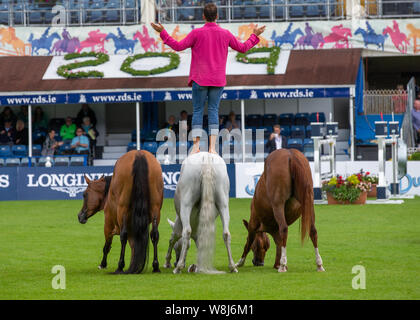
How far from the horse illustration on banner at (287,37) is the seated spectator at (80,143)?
9084 mm

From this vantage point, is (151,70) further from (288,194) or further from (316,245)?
(316,245)

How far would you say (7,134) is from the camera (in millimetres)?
32562


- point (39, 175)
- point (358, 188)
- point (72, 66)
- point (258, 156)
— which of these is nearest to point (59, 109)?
point (72, 66)

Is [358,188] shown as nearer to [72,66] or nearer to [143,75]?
[143,75]

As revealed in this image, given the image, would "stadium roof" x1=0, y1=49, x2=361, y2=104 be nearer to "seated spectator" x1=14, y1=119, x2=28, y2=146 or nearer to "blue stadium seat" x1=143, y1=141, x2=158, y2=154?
"seated spectator" x1=14, y1=119, x2=28, y2=146

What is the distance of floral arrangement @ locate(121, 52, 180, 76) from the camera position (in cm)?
3300


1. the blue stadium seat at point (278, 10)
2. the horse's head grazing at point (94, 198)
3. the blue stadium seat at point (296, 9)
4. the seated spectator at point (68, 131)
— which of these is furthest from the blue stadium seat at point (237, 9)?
the horse's head grazing at point (94, 198)

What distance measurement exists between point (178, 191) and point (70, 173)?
1797cm

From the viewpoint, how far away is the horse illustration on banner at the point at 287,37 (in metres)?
35.0

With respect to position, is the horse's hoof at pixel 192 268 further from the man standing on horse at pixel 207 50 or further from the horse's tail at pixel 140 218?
the man standing on horse at pixel 207 50

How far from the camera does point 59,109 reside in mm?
36625

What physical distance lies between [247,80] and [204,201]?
2135cm

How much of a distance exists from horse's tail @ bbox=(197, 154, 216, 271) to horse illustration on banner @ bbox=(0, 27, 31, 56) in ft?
89.5

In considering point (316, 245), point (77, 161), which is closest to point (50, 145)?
point (77, 161)
